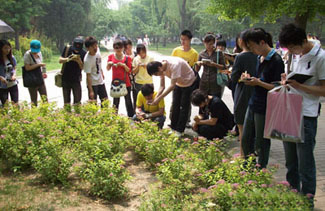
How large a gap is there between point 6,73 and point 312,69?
5.64 meters

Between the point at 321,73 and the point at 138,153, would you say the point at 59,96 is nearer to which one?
the point at 138,153

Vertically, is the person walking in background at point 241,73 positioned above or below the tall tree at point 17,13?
below

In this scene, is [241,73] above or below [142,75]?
above

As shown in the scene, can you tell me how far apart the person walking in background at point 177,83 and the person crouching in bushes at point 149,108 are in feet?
0.73

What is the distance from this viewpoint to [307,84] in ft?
10.4

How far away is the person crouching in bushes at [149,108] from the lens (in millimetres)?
5809

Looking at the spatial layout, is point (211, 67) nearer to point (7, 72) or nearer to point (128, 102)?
point (128, 102)

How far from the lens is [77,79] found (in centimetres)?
678

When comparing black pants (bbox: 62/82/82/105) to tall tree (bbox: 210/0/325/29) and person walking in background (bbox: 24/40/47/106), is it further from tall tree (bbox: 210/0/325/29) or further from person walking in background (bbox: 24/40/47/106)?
tall tree (bbox: 210/0/325/29)

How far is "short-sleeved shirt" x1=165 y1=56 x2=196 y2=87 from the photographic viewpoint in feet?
18.0

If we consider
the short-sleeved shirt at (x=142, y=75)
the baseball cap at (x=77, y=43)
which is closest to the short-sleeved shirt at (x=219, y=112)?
the short-sleeved shirt at (x=142, y=75)

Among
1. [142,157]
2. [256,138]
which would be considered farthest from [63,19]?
[256,138]

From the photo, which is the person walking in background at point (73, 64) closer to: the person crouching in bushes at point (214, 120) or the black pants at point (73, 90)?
the black pants at point (73, 90)

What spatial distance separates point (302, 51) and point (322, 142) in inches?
131
